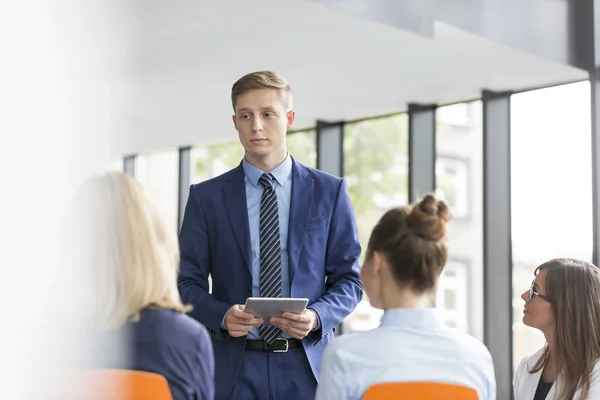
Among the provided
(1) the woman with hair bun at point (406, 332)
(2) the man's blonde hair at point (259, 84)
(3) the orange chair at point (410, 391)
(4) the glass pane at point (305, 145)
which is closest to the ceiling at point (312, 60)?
(4) the glass pane at point (305, 145)

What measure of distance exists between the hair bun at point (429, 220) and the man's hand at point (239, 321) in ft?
1.79

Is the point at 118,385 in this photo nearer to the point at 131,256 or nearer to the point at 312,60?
the point at 131,256

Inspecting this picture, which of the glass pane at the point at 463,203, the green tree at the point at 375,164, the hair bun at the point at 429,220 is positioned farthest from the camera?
the green tree at the point at 375,164

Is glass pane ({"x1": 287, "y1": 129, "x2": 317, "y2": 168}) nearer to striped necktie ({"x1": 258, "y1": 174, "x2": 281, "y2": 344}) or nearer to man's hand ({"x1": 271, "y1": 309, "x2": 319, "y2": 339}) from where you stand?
striped necktie ({"x1": 258, "y1": 174, "x2": 281, "y2": 344})

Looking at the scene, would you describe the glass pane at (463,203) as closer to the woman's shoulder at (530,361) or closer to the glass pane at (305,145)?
the glass pane at (305,145)

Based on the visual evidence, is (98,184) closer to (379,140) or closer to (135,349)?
(135,349)

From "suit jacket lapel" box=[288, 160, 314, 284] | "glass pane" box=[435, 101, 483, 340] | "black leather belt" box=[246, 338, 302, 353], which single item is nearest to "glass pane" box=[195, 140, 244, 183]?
"glass pane" box=[435, 101, 483, 340]

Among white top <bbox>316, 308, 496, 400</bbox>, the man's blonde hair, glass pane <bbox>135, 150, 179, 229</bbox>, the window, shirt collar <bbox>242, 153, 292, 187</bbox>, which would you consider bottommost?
the window

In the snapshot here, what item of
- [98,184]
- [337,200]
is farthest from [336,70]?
[98,184]

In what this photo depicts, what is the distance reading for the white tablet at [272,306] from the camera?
77.5 inches

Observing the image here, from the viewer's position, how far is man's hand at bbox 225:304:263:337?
2.09m

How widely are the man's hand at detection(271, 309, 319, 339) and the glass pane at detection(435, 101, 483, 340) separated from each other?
4237 mm

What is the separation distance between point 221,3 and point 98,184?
353cm

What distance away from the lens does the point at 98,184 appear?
3.43 ft
